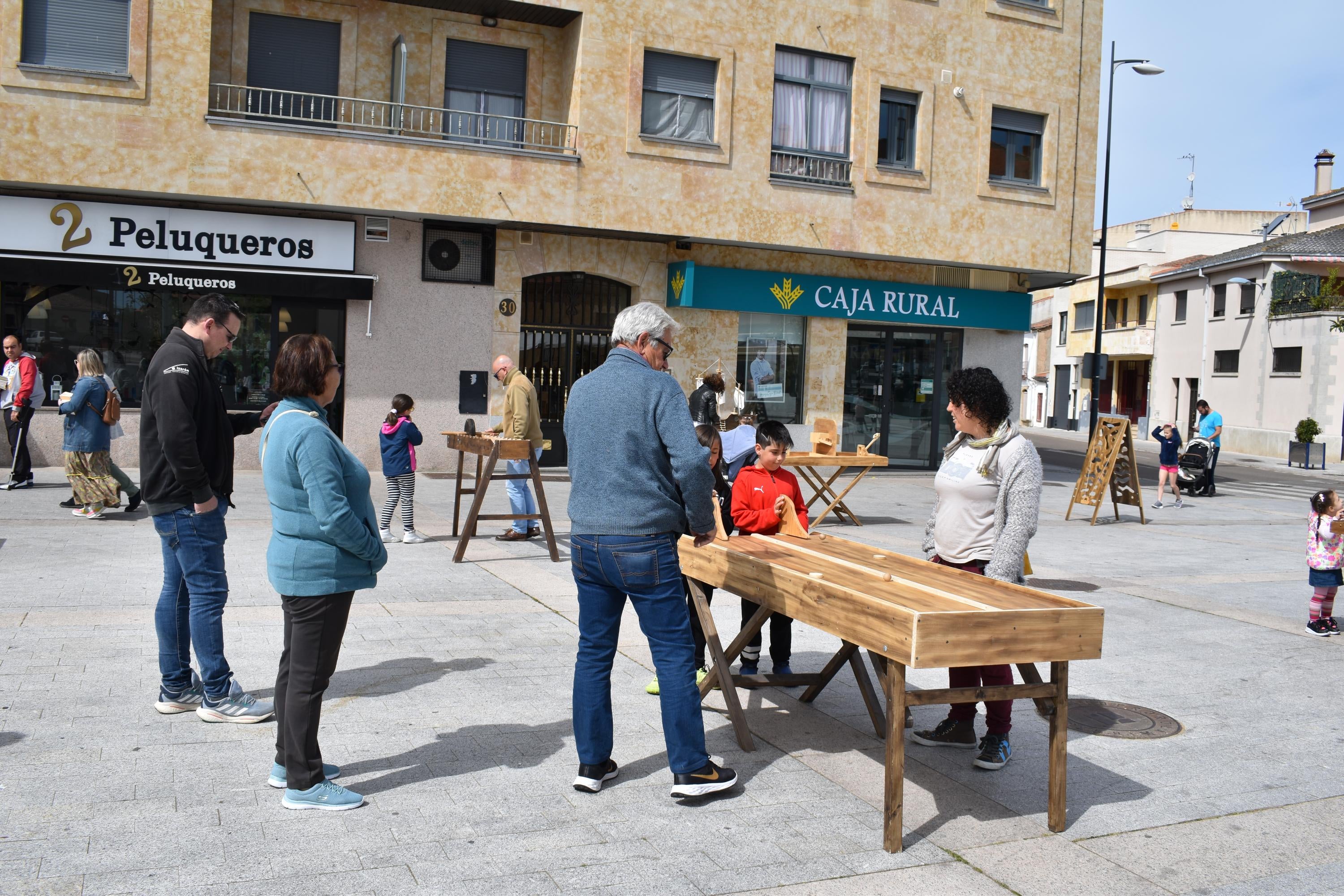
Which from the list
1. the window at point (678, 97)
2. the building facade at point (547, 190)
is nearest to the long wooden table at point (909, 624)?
the building facade at point (547, 190)

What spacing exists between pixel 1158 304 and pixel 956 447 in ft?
157

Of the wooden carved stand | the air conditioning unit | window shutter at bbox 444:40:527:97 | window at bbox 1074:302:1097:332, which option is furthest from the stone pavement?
window at bbox 1074:302:1097:332

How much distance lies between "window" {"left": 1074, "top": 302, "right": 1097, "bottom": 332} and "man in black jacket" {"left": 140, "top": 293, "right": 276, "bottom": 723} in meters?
54.2

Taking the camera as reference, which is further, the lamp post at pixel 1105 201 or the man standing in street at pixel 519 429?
the lamp post at pixel 1105 201

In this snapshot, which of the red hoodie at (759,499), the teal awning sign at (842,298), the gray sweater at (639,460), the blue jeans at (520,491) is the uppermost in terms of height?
the teal awning sign at (842,298)

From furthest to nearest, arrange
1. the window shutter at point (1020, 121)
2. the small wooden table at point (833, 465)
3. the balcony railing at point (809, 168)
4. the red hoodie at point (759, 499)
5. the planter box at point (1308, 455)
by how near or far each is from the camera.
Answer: the planter box at point (1308, 455) → the window shutter at point (1020, 121) → the balcony railing at point (809, 168) → the small wooden table at point (833, 465) → the red hoodie at point (759, 499)

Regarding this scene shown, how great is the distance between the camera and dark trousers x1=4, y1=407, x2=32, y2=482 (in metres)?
13.8

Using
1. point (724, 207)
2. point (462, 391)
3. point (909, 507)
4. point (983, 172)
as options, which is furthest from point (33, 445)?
point (983, 172)

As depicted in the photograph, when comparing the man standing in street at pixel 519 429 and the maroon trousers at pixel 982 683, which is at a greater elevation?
the man standing in street at pixel 519 429

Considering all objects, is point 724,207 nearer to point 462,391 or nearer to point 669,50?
point 669,50

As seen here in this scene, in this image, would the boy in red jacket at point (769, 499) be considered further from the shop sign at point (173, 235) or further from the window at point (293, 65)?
the window at point (293, 65)

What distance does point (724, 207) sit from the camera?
18.4 metres

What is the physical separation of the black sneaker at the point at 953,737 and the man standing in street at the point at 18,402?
12.4 m

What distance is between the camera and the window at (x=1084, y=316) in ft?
180
